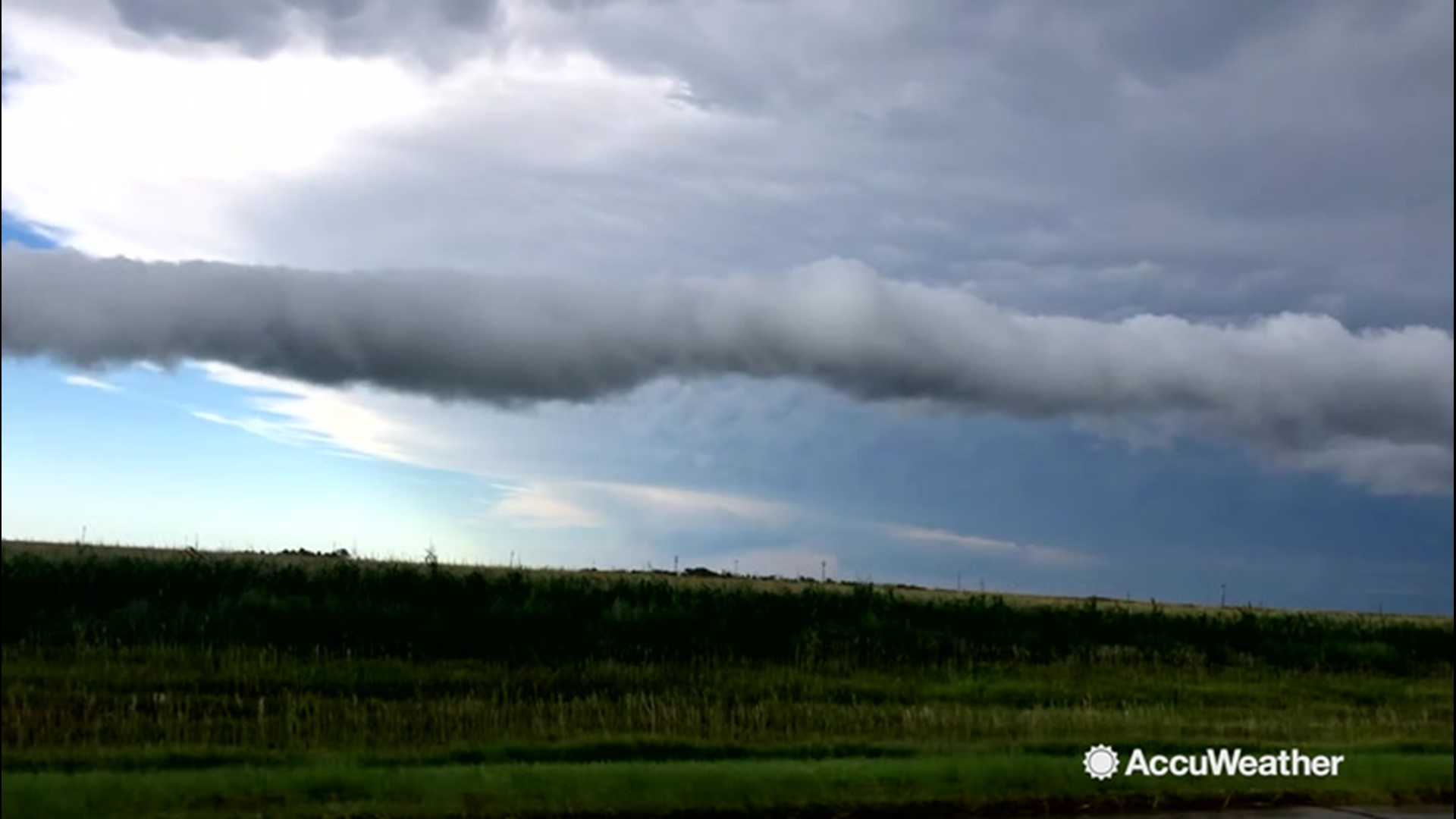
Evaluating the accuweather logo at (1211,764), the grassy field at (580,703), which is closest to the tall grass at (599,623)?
the grassy field at (580,703)

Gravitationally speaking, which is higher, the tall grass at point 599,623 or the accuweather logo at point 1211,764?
the tall grass at point 599,623

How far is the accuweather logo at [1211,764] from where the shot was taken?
14.1m

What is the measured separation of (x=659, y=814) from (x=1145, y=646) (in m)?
31.3

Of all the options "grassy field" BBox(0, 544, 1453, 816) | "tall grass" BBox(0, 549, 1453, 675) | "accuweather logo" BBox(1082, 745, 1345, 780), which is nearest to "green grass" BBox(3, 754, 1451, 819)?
"grassy field" BBox(0, 544, 1453, 816)

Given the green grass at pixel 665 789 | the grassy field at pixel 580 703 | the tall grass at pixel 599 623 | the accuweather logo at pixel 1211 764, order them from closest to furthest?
the green grass at pixel 665 789 → the grassy field at pixel 580 703 → the accuweather logo at pixel 1211 764 → the tall grass at pixel 599 623

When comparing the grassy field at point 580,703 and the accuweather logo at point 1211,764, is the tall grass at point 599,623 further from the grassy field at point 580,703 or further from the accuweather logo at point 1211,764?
the accuweather logo at point 1211,764

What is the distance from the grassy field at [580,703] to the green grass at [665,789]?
0.13 ft

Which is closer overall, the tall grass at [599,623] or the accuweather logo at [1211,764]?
→ the accuweather logo at [1211,764]

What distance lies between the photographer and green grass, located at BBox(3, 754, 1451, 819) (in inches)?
416

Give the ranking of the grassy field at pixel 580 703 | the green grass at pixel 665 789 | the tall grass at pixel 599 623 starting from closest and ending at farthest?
the green grass at pixel 665 789 < the grassy field at pixel 580 703 < the tall grass at pixel 599 623

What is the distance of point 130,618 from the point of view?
19.6 m

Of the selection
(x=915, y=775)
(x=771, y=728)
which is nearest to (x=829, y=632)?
(x=771, y=728)

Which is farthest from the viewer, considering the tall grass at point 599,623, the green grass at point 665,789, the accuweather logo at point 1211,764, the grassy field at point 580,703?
the tall grass at point 599,623

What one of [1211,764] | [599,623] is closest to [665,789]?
[1211,764]
